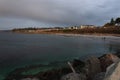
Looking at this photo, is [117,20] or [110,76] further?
[117,20]

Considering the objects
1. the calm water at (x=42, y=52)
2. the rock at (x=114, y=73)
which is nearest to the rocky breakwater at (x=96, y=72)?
the rock at (x=114, y=73)

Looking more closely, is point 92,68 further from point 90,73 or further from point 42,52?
point 42,52

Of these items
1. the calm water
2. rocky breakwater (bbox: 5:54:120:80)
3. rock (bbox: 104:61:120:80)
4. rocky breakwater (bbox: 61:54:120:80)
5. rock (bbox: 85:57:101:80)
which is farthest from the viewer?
the calm water

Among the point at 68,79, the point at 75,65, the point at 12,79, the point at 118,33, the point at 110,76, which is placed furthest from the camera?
the point at 118,33

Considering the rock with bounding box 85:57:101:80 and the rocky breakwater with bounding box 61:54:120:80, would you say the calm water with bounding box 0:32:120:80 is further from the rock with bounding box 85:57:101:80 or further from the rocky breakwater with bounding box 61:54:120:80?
the rock with bounding box 85:57:101:80

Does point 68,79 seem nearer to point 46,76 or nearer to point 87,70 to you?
point 87,70

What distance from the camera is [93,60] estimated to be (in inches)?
669

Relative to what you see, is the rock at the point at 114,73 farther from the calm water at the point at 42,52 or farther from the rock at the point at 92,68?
the calm water at the point at 42,52

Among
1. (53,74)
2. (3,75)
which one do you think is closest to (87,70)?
(53,74)

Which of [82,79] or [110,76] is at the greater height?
[110,76]

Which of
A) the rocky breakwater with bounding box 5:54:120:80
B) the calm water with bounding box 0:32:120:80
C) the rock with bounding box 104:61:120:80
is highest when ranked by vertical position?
the rock with bounding box 104:61:120:80

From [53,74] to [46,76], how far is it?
2.93 ft

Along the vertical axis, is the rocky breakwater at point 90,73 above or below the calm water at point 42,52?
above

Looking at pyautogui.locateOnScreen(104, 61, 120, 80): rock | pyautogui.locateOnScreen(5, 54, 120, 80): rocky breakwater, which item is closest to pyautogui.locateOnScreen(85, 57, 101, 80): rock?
pyautogui.locateOnScreen(5, 54, 120, 80): rocky breakwater
